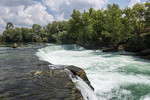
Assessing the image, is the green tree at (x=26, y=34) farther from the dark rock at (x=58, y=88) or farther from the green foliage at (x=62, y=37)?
the dark rock at (x=58, y=88)

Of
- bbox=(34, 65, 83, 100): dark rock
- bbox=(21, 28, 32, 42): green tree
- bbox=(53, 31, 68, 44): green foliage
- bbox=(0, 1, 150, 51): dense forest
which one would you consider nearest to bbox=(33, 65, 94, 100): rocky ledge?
bbox=(34, 65, 83, 100): dark rock

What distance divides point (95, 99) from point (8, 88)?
393 centimetres

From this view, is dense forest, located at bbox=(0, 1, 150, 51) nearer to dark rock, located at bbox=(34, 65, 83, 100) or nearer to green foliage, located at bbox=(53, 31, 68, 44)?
green foliage, located at bbox=(53, 31, 68, 44)

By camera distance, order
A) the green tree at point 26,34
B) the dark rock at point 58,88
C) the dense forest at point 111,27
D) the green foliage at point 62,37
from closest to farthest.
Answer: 1. the dark rock at point 58,88
2. the dense forest at point 111,27
3. the green foliage at point 62,37
4. the green tree at point 26,34

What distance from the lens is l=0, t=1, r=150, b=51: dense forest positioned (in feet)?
68.9

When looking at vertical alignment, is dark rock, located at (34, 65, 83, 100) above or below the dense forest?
below

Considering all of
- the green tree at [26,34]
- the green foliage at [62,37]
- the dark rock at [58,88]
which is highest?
the green tree at [26,34]

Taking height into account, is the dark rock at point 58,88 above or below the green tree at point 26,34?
below

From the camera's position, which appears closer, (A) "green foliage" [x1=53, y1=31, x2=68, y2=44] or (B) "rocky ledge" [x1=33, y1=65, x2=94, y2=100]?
(B) "rocky ledge" [x1=33, y1=65, x2=94, y2=100]

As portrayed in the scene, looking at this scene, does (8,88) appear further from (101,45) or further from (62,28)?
(62,28)

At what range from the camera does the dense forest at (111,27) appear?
21.0 meters

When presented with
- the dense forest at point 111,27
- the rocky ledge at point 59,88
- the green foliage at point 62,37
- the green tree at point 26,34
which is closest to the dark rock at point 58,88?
the rocky ledge at point 59,88

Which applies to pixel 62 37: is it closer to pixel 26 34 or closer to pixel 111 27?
pixel 111 27

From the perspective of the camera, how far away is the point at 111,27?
2392cm
